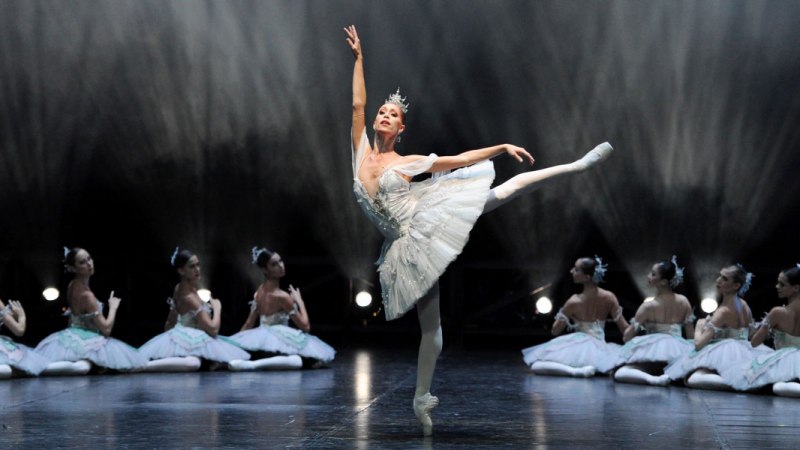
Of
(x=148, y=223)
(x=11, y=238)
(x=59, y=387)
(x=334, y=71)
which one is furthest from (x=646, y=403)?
(x=11, y=238)

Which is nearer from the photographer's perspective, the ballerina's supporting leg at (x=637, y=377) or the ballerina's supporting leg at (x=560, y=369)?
the ballerina's supporting leg at (x=637, y=377)

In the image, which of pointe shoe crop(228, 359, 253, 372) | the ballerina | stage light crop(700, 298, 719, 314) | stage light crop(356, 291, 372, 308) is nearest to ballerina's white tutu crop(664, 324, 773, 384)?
stage light crop(700, 298, 719, 314)

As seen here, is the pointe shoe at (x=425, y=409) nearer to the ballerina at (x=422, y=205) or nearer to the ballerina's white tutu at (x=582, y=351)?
the ballerina at (x=422, y=205)

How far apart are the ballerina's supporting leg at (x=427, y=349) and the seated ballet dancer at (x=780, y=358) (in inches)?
93.6

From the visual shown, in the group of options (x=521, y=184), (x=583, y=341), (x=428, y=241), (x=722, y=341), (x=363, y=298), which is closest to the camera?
(x=428, y=241)

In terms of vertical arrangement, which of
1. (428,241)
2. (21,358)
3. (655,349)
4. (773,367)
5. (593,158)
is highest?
(593,158)

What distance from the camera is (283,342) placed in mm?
7430

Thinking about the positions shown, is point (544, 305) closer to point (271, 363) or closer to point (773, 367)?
point (271, 363)

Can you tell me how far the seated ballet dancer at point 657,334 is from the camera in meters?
6.68

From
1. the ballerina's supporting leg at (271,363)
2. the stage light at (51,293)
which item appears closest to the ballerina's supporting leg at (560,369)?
the ballerina's supporting leg at (271,363)

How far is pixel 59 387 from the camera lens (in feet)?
19.8

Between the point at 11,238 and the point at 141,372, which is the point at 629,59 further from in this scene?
the point at 11,238

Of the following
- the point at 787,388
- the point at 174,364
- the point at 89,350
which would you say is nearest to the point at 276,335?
the point at 174,364

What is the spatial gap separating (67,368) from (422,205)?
3246 millimetres
